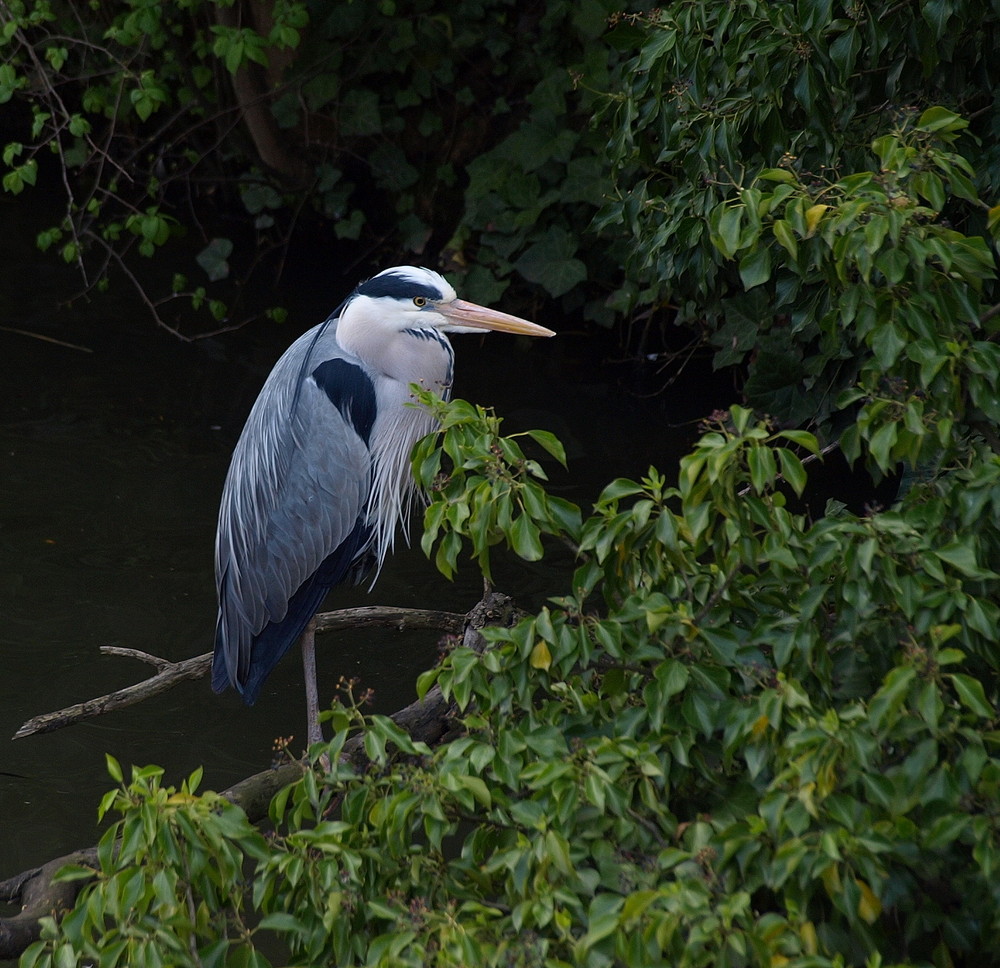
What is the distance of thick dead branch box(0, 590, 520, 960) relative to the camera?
2.61 meters

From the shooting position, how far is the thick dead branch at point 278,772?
2.61 metres

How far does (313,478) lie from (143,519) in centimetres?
220

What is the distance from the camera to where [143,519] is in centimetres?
574

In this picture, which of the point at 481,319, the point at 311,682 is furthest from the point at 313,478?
the point at 481,319

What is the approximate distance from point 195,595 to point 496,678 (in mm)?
3495

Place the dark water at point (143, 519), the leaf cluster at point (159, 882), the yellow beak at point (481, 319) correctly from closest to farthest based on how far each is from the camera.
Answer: the leaf cluster at point (159, 882)
the yellow beak at point (481, 319)
the dark water at point (143, 519)

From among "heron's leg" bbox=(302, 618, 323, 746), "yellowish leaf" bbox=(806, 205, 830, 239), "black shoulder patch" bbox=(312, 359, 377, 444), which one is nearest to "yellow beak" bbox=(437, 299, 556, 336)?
"black shoulder patch" bbox=(312, 359, 377, 444)

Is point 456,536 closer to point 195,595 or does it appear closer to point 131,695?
point 131,695

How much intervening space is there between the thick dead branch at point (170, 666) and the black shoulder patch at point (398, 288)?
0.86 m

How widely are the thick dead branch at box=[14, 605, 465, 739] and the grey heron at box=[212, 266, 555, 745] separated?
0.22 meters

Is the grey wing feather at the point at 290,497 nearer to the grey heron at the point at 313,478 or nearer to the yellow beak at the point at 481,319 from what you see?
the grey heron at the point at 313,478

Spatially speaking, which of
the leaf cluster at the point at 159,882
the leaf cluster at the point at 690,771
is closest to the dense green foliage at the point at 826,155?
the leaf cluster at the point at 690,771

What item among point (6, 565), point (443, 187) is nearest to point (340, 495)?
point (6, 565)

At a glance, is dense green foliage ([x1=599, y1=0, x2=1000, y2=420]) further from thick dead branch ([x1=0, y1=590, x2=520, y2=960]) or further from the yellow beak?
thick dead branch ([x1=0, y1=590, x2=520, y2=960])
